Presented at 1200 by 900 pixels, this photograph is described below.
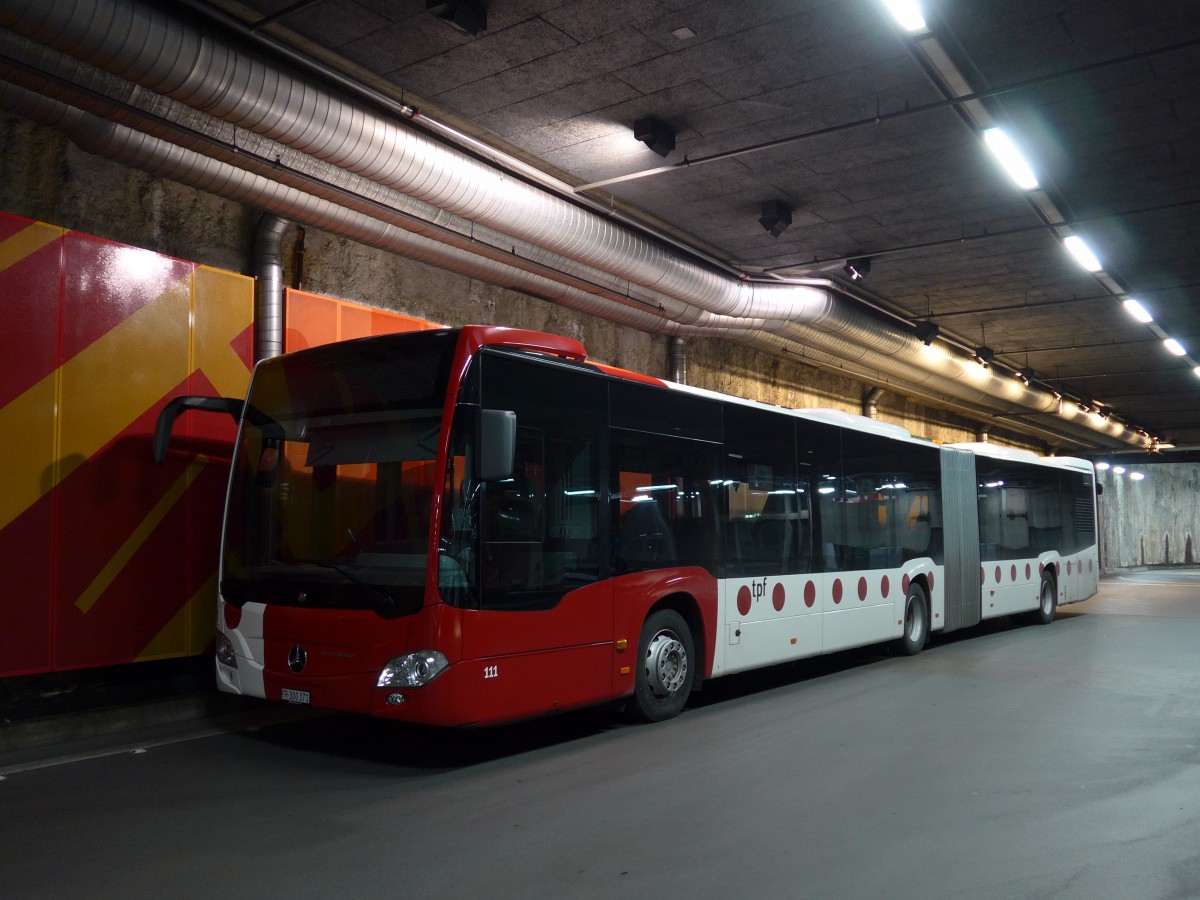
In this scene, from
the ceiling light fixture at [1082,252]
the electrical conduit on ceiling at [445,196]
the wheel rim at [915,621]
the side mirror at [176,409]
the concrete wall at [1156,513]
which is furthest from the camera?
the concrete wall at [1156,513]

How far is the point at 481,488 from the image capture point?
667 cm

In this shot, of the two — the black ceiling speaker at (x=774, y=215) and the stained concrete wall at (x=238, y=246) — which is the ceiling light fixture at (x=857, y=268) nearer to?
the black ceiling speaker at (x=774, y=215)

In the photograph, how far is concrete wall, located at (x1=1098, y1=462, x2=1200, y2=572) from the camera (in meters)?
47.5

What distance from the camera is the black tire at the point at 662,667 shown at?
329 inches

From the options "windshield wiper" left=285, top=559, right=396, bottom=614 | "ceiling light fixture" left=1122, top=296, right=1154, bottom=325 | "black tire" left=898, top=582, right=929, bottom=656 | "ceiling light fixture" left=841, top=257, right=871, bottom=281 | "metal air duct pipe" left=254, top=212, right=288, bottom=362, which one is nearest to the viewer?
"windshield wiper" left=285, top=559, right=396, bottom=614

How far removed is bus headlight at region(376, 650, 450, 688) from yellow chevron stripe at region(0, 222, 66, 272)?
4.45m

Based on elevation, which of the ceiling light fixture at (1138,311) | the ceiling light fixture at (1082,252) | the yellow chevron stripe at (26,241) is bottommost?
the yellow chevron stripe at (26,241)

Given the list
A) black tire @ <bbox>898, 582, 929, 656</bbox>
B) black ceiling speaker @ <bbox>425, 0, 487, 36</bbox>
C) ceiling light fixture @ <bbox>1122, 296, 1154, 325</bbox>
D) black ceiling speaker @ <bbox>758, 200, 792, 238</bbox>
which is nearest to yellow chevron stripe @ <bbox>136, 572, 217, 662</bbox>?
black ceiling speaker @ <bbox>425, 0, 487, 36</bbox>

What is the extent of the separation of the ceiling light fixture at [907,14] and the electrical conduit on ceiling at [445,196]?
408 centimetres

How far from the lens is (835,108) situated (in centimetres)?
Result: 1011

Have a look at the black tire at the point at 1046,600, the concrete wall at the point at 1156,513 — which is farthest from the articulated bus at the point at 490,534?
the concrete wall at the point at 1156,513

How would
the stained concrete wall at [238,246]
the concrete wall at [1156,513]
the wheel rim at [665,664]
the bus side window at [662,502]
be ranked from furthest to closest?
the concrete wall at [1156,513], the stained concrete wall at [238,246], the wheel rim at [665,664], the bus side window at [662,502]

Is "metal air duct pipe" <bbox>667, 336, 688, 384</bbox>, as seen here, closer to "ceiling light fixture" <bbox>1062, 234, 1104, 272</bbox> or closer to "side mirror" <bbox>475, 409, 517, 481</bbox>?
"ceiling light fixture" <bbox>1062, 234, 1104, 272</bbox>

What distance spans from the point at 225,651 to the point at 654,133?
6528 millimetres
